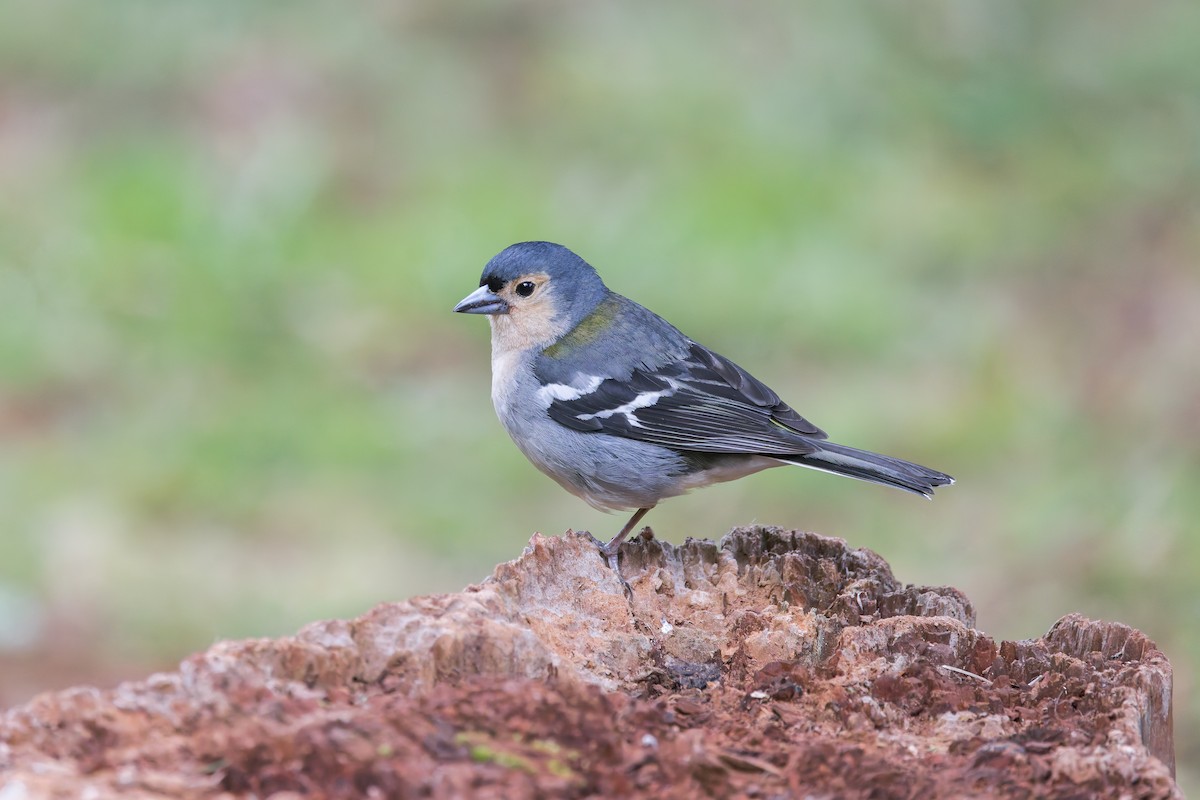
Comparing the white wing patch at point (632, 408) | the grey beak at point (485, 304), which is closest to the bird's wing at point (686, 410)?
the white wing patch at point (632, 408)

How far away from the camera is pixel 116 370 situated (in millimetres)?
8852

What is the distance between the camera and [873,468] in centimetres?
518

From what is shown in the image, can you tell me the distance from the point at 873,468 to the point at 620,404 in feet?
3.26

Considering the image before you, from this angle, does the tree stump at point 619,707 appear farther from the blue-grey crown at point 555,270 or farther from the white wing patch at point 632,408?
the blue-grey crown at point 555,270

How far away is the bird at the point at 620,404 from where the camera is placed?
17.5ft

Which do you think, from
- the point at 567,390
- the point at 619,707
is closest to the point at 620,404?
the point at 567,390

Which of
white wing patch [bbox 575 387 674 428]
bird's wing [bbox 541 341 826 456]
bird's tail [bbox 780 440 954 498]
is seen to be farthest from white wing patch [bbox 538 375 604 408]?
bird's tail [bbox 780 440 954 498]

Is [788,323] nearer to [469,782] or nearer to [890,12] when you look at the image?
[890,12]

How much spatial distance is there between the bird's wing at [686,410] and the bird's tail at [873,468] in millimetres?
52

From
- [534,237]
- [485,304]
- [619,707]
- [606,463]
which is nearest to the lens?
[619,707]

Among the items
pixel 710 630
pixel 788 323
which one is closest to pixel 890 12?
pixel 788 323

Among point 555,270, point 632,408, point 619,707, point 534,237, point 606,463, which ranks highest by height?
point 534,237

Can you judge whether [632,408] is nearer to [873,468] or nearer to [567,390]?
[567,390]

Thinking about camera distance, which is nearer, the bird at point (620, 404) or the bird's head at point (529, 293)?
the bird at point (620, 404)
